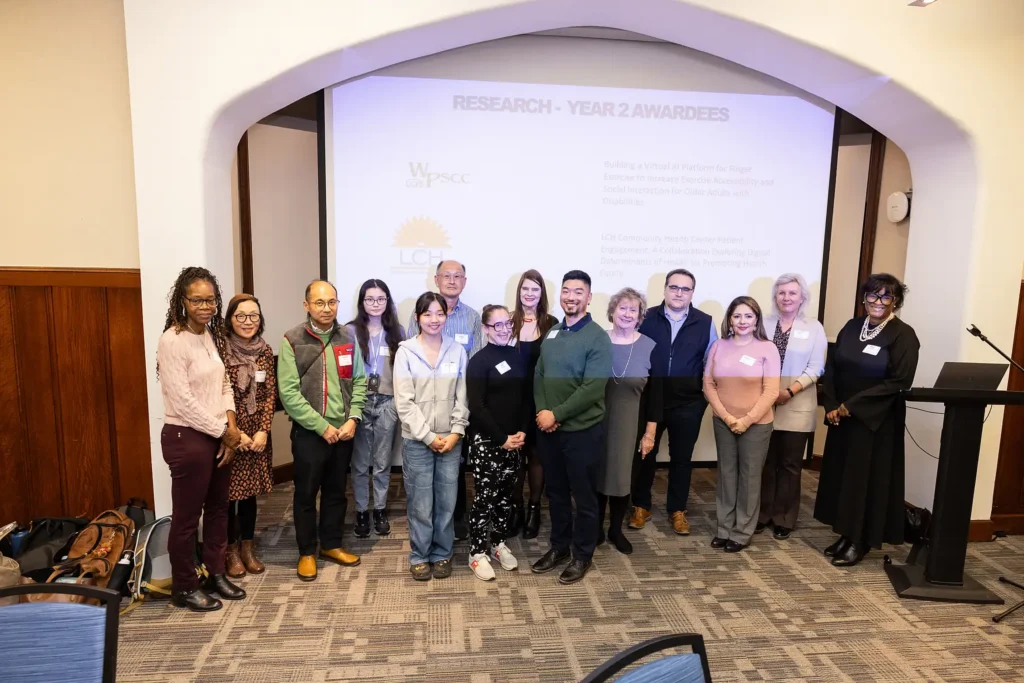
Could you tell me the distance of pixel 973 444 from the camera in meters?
2.93

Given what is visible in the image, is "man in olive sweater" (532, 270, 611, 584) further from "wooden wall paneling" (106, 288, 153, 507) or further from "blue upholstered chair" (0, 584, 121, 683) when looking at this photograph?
"wooden wall paneling" (106, 288, 153, 507)

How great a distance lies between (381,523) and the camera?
11.5 ft

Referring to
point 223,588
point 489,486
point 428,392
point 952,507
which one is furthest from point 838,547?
point 223,588

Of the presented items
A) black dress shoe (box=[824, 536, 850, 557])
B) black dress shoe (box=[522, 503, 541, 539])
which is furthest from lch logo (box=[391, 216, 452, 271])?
black dress shoe (box=[824, 536, 850, 557])

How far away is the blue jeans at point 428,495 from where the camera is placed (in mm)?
2961

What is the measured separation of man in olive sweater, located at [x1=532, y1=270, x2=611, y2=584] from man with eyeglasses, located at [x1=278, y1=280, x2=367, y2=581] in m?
0.97

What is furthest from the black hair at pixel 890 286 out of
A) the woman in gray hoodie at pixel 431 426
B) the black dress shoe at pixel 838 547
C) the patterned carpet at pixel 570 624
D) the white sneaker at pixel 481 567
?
the white sneaker at pixel 481 567

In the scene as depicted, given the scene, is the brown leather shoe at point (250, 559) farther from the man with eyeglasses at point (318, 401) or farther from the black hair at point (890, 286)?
the black hair at point (890, 286)

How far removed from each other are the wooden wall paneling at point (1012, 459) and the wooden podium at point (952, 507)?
915 mm

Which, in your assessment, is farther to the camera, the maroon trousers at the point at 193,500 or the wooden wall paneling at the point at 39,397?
the wooden wall paneling at the point at 39,397

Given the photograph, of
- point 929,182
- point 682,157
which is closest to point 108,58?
point 682,157

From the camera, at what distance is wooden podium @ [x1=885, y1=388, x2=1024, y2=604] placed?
2902 mm

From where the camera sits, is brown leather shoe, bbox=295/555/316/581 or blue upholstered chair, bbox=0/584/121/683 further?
brown leather shoe, bbox=295/555/316/581

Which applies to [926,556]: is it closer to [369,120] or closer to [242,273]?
[369,120]
